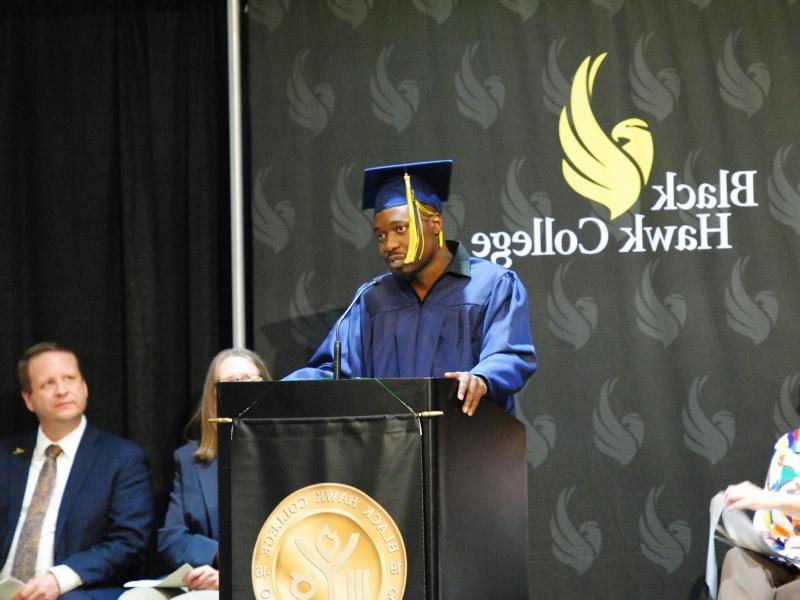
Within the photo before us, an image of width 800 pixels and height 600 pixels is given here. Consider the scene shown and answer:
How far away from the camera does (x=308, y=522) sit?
7.72ft

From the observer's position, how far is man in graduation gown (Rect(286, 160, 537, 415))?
9.70 ft

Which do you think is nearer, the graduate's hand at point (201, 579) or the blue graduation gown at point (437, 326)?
the blue graduation gown at point (437, 326)

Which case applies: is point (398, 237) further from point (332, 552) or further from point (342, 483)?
point (332, 552)

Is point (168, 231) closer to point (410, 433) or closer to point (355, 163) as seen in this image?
point (355, 163)

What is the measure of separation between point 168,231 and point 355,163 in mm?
814

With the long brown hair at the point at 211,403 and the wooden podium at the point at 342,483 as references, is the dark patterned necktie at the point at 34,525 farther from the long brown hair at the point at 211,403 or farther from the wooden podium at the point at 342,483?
the wooden podium at the point at 342,483

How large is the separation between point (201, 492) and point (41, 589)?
1.99ft

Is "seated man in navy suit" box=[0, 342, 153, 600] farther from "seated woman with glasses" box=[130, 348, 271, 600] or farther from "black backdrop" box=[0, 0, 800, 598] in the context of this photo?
"black backdrop" box=[0, 0, 800, 598]

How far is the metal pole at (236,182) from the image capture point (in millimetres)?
4285

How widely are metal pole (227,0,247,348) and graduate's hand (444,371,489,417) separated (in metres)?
1.93

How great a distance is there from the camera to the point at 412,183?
9.95 ft

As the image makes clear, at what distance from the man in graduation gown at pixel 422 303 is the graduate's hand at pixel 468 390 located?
14.0 inches

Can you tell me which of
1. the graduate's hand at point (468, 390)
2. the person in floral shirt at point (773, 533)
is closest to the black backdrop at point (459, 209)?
the person in floral shirt at point (773, 533)

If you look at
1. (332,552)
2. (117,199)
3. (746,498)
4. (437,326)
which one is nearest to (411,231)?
(437,326)
